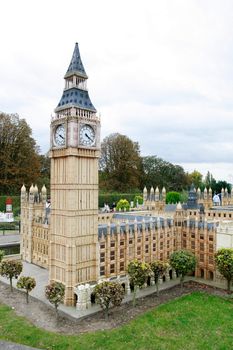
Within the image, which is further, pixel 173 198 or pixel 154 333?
pixel 173 198

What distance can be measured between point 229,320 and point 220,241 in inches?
581

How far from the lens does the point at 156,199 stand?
7556cm

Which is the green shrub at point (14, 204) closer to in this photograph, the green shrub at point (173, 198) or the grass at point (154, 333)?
the green shrub at point (173, 198)

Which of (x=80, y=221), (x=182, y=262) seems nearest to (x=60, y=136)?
(x=80, y=221)

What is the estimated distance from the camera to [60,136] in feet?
127

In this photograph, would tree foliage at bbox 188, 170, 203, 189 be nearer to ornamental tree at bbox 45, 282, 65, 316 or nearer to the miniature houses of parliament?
the miniature houses of parliament

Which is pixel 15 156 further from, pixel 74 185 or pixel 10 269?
pixel 74 185

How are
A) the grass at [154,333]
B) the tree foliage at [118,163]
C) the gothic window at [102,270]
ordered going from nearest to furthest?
the grass at [154,333] < the gothic window at [102,270] < the tree foliage at [118,163]

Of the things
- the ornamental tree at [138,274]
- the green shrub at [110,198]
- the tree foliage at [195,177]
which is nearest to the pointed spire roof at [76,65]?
the ornamental tree at [138,274]

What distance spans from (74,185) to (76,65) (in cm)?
1538

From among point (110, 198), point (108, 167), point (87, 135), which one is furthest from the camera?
point (108, 167)

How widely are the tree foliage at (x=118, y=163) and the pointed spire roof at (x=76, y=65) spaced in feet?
283

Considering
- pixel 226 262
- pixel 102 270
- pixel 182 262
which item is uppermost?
pixel 226 262

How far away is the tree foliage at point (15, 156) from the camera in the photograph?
97.9 meters
